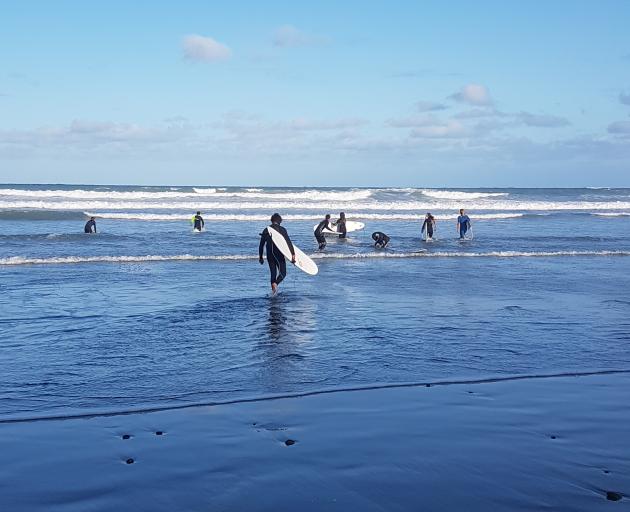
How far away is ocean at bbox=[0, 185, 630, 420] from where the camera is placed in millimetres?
8469

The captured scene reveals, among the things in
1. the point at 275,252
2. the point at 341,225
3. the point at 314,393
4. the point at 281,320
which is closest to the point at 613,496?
the point at 314,393

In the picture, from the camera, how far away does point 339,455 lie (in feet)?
18.9

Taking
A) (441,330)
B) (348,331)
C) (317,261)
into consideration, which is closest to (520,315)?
(441,330)

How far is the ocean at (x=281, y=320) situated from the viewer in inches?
333

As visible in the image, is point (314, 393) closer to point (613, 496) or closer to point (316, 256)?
point (613, 496)

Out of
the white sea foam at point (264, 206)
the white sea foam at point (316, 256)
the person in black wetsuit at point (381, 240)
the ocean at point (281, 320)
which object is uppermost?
the white sea foam at point (264, 206)

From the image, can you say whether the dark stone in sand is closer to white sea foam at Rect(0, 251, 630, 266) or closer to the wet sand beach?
the wet sand beach

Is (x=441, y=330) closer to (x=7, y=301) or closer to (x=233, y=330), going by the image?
(x=233, y=330)

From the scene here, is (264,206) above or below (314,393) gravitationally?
above

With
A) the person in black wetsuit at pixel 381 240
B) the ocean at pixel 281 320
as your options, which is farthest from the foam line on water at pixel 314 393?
the person in black wetsuit at pixel 381 240

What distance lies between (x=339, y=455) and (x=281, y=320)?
22.4ft

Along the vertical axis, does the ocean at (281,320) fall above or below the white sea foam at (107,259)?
below

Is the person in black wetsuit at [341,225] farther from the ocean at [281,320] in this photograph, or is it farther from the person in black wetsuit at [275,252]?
the person in black wetsuit at [275,252]

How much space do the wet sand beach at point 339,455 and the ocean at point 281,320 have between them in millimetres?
861
